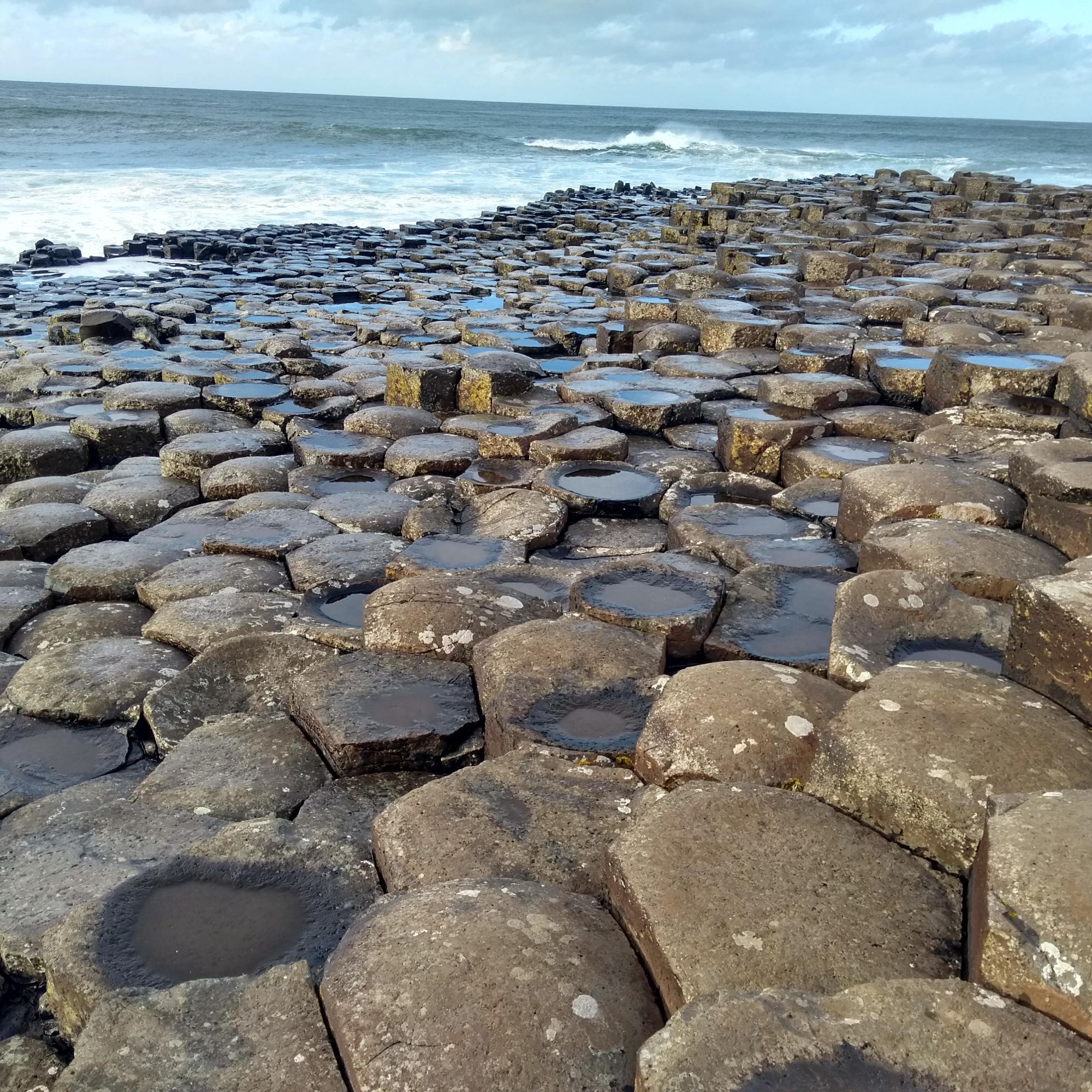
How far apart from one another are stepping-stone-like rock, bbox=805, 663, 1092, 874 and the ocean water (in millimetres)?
17963

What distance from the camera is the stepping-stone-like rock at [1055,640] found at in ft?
7.20

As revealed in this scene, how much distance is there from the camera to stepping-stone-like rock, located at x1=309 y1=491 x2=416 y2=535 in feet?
14.7

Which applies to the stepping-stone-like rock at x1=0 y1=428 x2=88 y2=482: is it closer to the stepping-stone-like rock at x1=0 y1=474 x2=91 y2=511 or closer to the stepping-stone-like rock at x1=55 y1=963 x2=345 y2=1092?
the stepping-stone-like rock at x1=0 y1=474 x2=91 y2=511

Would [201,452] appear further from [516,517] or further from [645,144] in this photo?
[645,144]

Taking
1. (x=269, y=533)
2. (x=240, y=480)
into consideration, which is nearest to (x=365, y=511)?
(x=269, y=533)

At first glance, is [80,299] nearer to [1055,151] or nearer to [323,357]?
[323,357]

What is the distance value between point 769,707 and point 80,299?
11.2 m

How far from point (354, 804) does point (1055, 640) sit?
1.80 meters

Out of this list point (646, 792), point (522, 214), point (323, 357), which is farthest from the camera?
point (522, 214)

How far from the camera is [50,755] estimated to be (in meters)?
3.04

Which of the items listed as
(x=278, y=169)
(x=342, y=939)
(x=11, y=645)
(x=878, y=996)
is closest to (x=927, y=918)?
(x=878, y=996)

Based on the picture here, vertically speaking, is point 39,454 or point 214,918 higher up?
point 214,918

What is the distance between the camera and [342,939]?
1.87m

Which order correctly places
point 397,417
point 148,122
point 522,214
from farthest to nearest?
1. point 148,122
2. point 522,214
3. point 397,417
